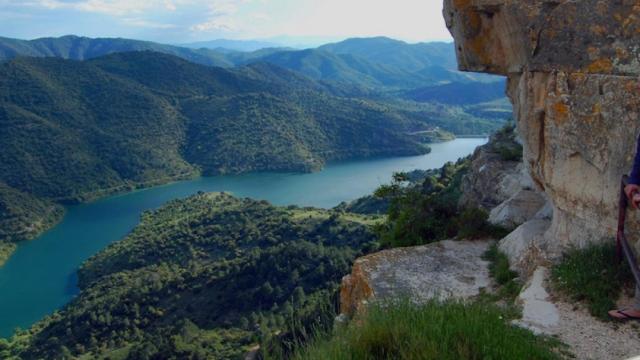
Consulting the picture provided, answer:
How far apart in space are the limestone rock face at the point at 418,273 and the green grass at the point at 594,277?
134 centimetres

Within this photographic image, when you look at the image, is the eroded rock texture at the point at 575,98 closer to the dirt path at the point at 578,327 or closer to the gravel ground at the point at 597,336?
the dirt path at the point at 578,327

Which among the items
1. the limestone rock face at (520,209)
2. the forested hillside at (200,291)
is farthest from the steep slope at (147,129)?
the limestone rock face at (520,209)

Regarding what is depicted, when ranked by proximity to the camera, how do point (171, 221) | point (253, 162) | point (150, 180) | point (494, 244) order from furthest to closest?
point (253, 162) < point (150, 180) < point (171, 221) < point (494, 244)

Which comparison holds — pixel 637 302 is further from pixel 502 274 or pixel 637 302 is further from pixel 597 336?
pixel 502 274

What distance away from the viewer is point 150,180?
93.9 meters

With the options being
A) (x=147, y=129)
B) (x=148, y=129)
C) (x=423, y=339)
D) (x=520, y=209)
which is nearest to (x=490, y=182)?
(x=520, y=209)

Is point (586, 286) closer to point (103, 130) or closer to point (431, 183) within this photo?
point (431, 183)

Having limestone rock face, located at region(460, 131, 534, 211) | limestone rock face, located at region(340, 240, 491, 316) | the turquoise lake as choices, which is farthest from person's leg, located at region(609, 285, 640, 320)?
the turquoise lake

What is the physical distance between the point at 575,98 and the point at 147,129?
11089 cm

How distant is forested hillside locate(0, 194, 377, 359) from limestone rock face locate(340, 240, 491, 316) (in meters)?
16.3

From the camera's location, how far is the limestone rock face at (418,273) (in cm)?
750

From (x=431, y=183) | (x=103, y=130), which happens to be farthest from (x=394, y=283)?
(x=103, y=130)

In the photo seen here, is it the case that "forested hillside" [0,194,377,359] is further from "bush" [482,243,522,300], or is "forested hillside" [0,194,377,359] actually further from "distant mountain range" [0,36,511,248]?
"distant mountain range" [0,36,511,248]

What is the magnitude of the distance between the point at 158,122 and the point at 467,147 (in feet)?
215
